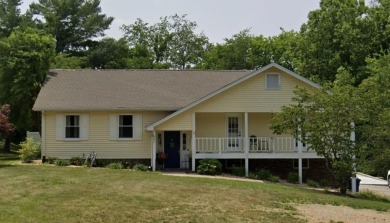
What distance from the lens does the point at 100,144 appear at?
25469mm

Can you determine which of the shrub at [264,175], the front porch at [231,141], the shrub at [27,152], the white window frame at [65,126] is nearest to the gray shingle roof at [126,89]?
the white window frame at [65,126]

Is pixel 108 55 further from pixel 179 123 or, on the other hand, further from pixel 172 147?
pixel 179 123

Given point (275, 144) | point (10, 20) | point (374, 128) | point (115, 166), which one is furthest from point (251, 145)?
point (10, 20)

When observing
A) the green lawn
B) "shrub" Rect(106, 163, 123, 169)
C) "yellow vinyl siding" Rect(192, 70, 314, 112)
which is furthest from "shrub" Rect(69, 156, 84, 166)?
"yellow vinyl siding" Rect(192, 70, 314, 112)

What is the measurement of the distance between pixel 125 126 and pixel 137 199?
1217 cm

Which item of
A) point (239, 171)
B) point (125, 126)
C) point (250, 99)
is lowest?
point (239, 171)

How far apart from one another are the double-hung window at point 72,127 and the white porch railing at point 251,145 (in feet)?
21.1

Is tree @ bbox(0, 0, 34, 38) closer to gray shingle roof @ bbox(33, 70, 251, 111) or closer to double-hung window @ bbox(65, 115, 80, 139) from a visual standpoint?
gray shingle roof @ bbox(33, 70, 251, 111)

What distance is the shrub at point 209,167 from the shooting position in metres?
23.6

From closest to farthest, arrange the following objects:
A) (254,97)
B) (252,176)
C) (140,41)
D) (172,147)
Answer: (252,176) → (254,97) → (172,147) → (140,41)

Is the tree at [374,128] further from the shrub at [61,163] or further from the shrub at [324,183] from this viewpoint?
the shrub at [61,163]

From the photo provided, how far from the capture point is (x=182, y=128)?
→ 24.7 meters

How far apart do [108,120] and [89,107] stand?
1.30 m

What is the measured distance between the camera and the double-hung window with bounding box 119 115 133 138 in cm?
2573
